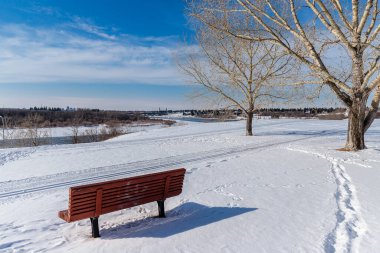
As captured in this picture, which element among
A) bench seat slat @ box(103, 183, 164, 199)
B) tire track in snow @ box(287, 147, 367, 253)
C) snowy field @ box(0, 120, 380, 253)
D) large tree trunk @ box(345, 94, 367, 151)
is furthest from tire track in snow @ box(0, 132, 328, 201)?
tire track in snow @ box(287, 147, 367, 253)

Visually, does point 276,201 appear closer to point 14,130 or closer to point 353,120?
point 353,120

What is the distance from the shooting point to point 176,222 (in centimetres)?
517

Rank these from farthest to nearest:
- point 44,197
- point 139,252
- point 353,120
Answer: point 353,120 < point 44,197 < point 139,252

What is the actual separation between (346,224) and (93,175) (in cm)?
687

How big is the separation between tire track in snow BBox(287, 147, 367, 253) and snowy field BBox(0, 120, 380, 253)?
0.01 meters

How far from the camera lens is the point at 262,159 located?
11.4 metres

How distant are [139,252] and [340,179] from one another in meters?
5.84

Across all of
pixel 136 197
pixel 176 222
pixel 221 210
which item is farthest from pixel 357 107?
pixel 136 197

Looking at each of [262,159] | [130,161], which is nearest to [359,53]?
[262,159]

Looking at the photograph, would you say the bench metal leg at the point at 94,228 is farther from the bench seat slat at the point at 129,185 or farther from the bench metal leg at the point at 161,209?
the bench metal leg at the point at 161,209

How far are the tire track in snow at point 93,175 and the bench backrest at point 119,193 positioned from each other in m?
3.67

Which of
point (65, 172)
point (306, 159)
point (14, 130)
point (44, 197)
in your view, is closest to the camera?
point (44, 197)

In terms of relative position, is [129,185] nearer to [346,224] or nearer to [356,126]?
[346,224]

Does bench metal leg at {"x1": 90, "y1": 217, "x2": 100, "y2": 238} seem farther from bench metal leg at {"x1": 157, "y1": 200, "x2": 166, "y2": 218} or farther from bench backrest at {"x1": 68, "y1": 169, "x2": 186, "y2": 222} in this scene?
bench metal leg at {"x1": 157, "y1": 200, "x2": 166, "y2": 218}
